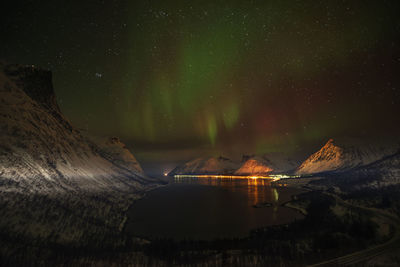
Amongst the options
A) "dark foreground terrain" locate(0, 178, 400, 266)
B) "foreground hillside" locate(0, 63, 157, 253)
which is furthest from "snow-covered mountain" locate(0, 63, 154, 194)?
"dark foreground terrain" locate(0, 178, 400, 266)

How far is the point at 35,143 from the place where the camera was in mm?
116062

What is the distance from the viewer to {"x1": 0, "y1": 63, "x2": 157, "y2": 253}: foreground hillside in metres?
61.6

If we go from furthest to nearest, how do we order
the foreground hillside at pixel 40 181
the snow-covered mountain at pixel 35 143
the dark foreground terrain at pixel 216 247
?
1. the snow-covered mountain at pixel 35 143
2. the foreground hillside at pixel 40 181
3. the dark foreground terrain at pixel 216 247

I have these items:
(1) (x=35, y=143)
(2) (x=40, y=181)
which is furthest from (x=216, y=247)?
(1) (x=35, y=143)

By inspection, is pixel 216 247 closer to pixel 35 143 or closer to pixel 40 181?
pixel 40 181

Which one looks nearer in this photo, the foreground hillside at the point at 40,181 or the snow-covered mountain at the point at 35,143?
the foreground hillside at the point at 40,181

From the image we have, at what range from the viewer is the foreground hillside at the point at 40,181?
61.6m

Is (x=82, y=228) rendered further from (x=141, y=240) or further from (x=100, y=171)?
(x=100, y=171)

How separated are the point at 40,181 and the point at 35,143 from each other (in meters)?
33.2

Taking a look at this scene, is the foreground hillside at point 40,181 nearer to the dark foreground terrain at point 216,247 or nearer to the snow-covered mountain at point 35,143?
the snow-covered mountain at point 35,143

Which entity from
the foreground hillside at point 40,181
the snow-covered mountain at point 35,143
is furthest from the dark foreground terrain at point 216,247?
the snow-covered mountain at point 35,143

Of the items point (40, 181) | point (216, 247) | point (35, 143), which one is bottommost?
point (216, 247)

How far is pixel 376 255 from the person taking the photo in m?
39.1

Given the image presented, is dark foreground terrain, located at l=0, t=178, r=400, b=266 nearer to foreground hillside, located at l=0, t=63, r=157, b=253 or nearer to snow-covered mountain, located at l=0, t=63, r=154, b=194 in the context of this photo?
foreground hillside, located at l=0, t=63, r=157, b=253
